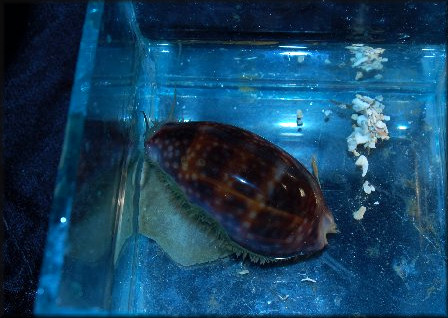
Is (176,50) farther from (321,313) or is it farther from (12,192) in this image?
(321,313)

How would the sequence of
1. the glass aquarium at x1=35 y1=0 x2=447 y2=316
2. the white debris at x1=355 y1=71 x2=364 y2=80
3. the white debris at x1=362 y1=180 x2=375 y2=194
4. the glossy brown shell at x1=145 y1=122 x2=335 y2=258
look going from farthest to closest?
1. the white debris at x1=355 y1=71 x2=364 y2=80
2. the white debris at x1=362 y1=180 x2=375 y2=194
3. the glass aquarium at x1=35 y1=0 x2=447 y2=316
4. the glossy brown shell at x1=145 y1=122 x2=335 y2=258

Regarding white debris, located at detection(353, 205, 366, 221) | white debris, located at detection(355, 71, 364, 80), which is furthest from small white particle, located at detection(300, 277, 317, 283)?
white debris, located at detection(355, 71, 364, 80)

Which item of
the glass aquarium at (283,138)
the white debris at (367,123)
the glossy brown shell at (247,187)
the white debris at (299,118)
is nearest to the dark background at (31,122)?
the glass aquarium at (283,138)

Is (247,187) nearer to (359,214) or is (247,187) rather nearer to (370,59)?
(359,214)

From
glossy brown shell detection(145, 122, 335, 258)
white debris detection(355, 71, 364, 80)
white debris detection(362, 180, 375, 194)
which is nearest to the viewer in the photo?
glossy brown shell detection(145, 122, 335, 258)

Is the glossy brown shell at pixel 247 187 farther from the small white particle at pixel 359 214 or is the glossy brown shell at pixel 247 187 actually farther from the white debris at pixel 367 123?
the white debris at pixel 367 123

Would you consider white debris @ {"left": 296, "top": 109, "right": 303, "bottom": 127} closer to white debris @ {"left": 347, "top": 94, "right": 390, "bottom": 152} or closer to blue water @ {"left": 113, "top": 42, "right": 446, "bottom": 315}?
blue water @ {"left": 113, "top": 42, "right": 446, "bottom": 315}

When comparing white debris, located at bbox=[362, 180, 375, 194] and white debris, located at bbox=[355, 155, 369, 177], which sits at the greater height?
white debris, located at bbox=[355, 155, 369, 177]

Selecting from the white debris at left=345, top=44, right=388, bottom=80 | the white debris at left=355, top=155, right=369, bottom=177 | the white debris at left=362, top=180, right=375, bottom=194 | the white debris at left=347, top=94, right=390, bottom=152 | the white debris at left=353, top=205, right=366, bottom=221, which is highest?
the white debris at left=345, top=44, right=388, bottom=80
